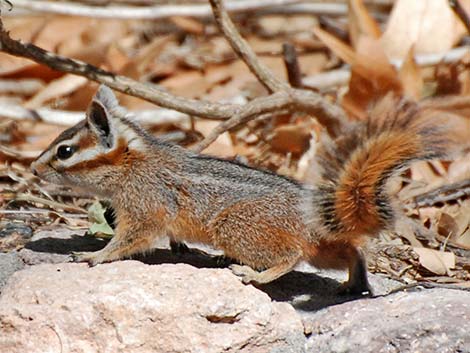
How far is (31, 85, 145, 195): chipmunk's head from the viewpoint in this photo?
515 centimetres

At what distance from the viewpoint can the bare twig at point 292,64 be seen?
7.41m

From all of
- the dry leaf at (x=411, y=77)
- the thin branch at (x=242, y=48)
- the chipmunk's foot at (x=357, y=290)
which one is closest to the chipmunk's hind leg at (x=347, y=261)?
the chipmunk's foot at (x=357, y=290)

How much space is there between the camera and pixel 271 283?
497 cm

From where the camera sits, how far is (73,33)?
9273mm

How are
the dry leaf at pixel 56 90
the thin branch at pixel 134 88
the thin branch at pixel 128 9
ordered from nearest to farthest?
the thin branch at pixel 134 88 → the thin branch at pixel 128 9 → the dry leaf at pixel 56 90

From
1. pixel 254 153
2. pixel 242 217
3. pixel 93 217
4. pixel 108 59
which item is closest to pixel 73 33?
pixel 108 59

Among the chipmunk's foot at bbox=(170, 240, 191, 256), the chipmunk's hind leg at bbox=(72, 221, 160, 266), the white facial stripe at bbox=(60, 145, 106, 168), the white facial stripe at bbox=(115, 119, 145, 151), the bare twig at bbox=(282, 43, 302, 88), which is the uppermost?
the white facial stripe at bbox=(115, 119, 145, 151)

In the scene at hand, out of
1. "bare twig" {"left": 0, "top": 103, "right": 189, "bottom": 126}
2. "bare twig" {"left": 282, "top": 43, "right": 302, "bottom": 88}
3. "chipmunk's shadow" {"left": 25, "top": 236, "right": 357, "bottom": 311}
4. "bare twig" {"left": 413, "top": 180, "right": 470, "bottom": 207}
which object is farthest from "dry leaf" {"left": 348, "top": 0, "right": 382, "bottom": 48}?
"chipmunk's shadow" {"left": 25, "top": 236, "right": 357, "bottom": 311}

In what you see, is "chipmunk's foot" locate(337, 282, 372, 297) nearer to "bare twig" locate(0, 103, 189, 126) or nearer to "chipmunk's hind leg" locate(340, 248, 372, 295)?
"chipmunk's hind leg" locate(340, 248, 372, 295)

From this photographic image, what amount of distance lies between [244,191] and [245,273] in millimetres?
418

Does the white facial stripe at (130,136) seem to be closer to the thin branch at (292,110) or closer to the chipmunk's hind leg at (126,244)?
the chipmunk's hind leg at (126,244)

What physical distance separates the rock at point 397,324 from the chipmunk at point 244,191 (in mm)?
309

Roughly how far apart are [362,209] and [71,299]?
1.31 metres

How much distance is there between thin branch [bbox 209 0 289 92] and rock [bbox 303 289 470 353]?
2517 mm
